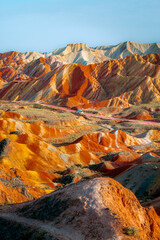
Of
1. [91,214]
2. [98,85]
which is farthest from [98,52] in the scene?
[91,214]

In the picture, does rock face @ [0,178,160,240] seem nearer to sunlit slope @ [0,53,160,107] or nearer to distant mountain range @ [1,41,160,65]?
sunlit slope @ [0,53,160,107]

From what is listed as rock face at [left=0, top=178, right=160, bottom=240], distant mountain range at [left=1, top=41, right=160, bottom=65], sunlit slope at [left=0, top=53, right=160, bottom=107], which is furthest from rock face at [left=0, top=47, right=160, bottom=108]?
rock face at [left=0, top=178, right=160, bottom=240]

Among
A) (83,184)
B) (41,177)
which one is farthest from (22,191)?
(41,177)

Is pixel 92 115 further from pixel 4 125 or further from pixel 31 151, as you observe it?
pixel 31 151

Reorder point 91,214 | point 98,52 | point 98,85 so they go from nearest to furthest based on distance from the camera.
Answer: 1. point 91,214
2. point 98,85
3. point 98,52

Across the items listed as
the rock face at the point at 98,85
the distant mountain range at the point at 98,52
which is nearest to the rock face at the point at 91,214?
the rock face at the point at 98,85

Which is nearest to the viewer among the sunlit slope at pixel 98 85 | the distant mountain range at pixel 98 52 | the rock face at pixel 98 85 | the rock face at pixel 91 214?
the rock face at pixel 91 214

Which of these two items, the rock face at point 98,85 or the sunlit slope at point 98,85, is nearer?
the rock face at point 98,85

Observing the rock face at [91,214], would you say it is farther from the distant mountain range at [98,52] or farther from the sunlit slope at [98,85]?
the distant mountain range at [98,52]

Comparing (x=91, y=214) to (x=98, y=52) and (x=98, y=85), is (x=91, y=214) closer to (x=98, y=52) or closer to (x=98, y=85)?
(x=98, y=85)
